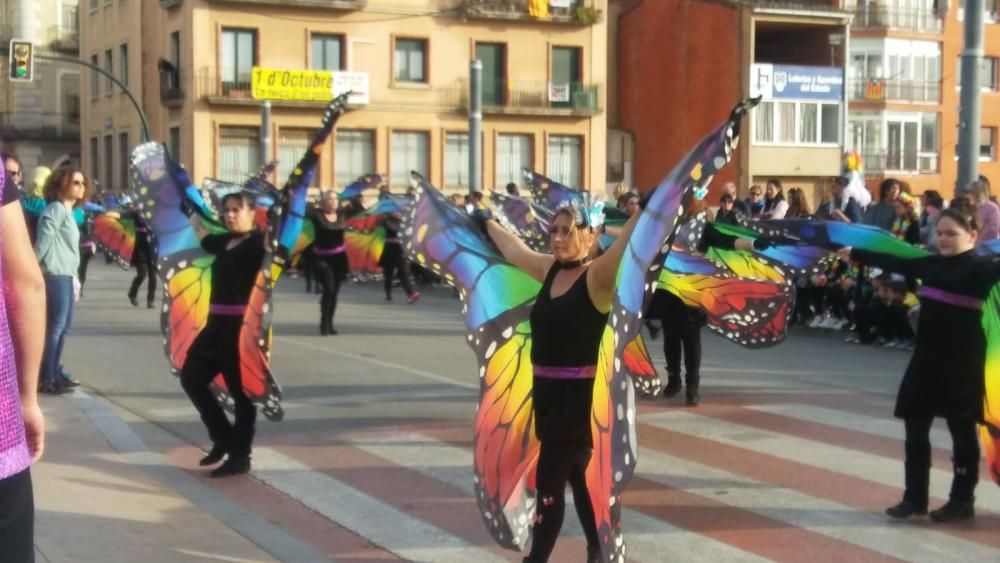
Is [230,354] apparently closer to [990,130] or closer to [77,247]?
[77,247]

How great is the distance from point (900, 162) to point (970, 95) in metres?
41.1

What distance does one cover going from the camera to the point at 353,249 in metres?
19.0

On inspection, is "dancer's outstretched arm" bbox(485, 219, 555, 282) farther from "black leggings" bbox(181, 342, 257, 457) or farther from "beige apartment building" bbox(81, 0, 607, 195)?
"beige apartment building" bbox(81, 0, 607, 195)

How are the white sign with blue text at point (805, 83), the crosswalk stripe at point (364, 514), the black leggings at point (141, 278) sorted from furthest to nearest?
the white sign with blue text at point (805, 83), the black leggings at point (141, 278), the crosswalk stripe at point (364, 514)

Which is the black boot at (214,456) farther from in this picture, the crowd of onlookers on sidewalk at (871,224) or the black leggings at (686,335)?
the crowd of onlookers on sidewalk at (871,224)

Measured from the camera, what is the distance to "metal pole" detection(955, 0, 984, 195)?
15.0m

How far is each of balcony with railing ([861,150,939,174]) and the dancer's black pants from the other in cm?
4816

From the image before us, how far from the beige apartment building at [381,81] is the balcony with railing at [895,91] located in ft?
36.6

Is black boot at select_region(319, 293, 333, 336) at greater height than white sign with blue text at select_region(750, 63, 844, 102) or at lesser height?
lesser

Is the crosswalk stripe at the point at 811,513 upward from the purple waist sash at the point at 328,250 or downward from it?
downward

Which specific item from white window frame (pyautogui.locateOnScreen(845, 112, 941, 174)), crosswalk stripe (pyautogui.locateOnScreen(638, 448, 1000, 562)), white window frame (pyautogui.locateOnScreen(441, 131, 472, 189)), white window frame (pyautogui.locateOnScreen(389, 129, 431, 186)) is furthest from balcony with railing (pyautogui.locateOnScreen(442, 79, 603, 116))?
crosswalk stripe (pyautogui.locateOnScreen(638, 448, 1000, 562))

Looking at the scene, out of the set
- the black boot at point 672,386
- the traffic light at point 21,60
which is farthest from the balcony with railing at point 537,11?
the black boot at point 672,386

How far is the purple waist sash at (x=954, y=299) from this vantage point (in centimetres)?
737

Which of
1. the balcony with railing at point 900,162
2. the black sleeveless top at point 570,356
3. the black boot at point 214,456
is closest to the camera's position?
the black sleeveless top at point 570,356
